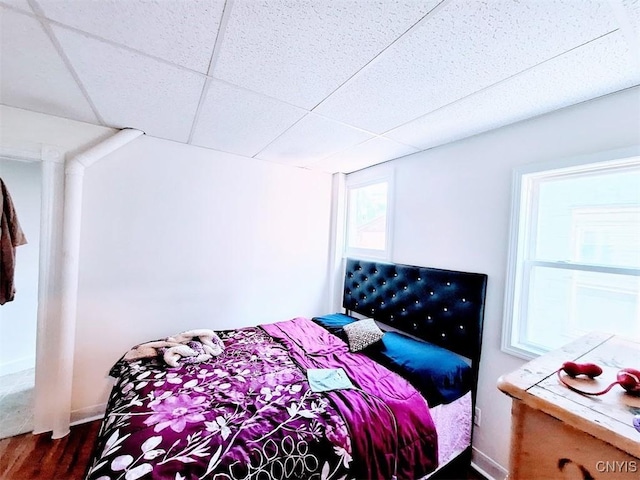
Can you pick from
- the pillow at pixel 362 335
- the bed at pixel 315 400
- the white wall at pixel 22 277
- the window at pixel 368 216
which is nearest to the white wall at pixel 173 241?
the window at pixel 368 216

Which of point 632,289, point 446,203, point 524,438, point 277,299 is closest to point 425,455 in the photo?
point 524,438

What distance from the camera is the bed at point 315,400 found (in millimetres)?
1021

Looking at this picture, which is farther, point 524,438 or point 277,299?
point 277,299

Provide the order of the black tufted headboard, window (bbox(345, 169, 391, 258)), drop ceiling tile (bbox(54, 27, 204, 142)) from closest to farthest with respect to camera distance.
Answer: drop ceiling tile (bbox(54, 27, 204, 142)) < the black tufted headboard < window (bbox(345, 169, 391, 258))

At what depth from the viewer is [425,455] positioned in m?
1.33

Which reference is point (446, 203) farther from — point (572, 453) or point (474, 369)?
point (572, 453)

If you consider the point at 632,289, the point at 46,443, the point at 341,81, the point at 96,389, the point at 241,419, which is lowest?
the point at 46,443

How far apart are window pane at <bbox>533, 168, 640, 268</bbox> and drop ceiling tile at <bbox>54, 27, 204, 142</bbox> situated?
2.22m

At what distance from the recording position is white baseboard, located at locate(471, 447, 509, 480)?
64.5 inches

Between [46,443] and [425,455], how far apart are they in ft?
8.44

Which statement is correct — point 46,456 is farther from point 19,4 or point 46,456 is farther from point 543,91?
point 543,91

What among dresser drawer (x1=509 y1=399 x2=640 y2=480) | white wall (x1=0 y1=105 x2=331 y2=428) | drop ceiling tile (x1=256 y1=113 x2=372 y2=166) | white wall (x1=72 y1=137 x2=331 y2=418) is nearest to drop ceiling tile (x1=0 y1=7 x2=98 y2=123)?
white wall (x1=0 y1=105 x2=331 y2=428)

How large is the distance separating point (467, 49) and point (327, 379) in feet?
5.96

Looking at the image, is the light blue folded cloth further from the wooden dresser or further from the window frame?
the window frame
